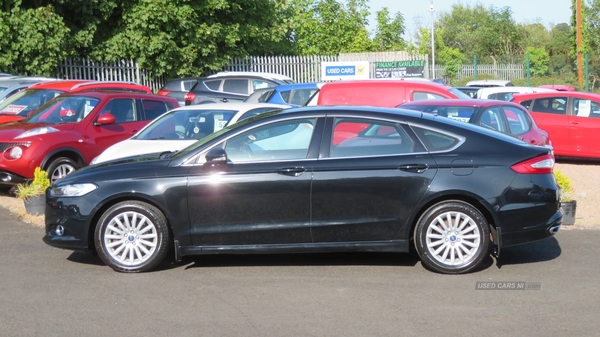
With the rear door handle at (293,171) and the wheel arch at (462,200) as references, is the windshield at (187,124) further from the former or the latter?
the wheel arch at (462,200)

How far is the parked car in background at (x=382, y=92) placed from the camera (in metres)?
14.5

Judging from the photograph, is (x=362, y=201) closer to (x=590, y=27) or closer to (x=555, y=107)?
(x=555, y=107)

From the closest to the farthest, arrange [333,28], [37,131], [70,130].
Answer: [37,131]
[70,130]
[333,28]

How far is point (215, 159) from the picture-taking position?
7164 mm

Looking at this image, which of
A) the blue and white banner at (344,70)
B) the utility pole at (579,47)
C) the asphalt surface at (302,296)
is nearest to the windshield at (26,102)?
the asphalt surface at (302,296)

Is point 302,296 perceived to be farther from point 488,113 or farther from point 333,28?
point 333,28

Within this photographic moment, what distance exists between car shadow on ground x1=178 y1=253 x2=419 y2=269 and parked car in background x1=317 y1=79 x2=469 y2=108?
6.83 meters

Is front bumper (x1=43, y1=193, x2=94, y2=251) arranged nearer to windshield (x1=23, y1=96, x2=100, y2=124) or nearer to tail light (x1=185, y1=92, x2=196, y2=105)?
windshield (x1=23, y1=96, x2=100, y2=124)

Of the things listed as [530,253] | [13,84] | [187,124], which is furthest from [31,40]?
[530,253]

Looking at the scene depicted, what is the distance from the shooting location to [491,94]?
71.7 feet

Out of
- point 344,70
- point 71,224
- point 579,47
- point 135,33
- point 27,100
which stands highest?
point 135,33

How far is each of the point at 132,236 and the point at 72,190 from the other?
2.37 feet

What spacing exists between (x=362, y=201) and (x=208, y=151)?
147 centimetres

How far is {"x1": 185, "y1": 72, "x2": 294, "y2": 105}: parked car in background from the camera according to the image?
23.6 metres
